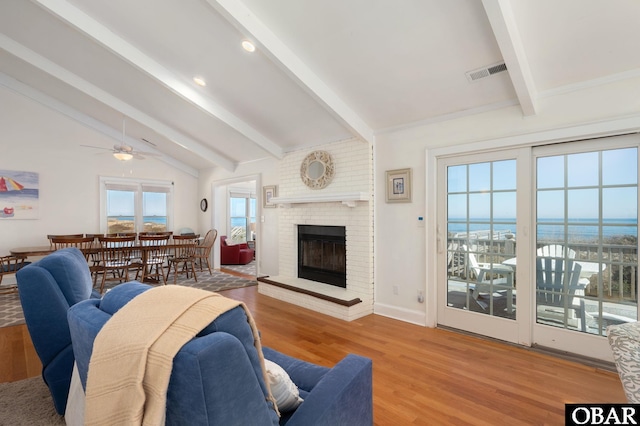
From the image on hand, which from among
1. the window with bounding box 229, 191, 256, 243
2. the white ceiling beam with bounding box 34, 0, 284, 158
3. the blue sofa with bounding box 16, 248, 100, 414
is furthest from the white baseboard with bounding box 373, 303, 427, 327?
the window with bounding box 229, 191, 256, 243

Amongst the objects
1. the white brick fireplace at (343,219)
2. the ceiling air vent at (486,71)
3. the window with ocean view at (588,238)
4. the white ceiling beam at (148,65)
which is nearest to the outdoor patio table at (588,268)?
the window with ocean view at (588,238)

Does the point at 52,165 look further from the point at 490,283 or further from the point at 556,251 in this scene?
the point at 556,251

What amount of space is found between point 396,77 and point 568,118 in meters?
1.51

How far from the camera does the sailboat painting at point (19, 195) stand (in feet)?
17.9

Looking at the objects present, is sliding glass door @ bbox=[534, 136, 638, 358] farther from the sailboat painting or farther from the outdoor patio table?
the sailboat painting

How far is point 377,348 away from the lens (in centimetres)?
297

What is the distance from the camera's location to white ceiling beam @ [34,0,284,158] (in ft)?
10.7

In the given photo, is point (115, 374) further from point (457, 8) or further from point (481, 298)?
point (481, 298)

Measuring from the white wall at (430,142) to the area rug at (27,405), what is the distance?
3.17m

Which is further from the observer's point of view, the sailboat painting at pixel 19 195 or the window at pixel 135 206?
the window at pixel 135 206

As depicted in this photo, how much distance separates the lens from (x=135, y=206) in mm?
7094

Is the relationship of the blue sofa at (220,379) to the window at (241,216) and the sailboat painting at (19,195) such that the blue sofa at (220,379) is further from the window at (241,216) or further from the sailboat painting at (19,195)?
the window at (241,216)

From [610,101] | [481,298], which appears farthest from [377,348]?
[610,101]

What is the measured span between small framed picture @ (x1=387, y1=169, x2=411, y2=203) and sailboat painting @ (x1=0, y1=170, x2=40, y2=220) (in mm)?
6284
